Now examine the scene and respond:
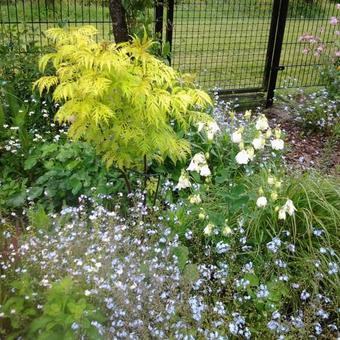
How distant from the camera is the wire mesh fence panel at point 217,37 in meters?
6.05

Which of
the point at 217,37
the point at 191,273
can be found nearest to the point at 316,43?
the point at 217,37

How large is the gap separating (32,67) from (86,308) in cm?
319

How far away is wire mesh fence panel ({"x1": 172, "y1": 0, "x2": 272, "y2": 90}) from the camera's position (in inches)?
238

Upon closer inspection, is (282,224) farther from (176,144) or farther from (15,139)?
(15,139)

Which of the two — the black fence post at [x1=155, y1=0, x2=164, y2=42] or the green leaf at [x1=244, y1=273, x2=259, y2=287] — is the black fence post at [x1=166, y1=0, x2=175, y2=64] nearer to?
the black fence post at [x1=155, y1=0, x2=164, y2=42]

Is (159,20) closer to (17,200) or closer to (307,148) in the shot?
(307,148)

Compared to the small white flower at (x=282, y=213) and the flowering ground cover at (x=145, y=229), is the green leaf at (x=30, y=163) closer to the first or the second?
the flowering ground cover at (x=145, y=229)

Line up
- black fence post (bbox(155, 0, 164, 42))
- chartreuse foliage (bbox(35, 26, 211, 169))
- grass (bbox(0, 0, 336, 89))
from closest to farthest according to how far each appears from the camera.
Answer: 1. chartreuse foliage (bbox(35, 26, 211, 169))
2. black fence post (bbox(155, 0, 164, 42))
3. grass (bbox(0, 0, 336, 89))

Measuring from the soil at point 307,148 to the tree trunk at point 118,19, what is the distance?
1.92 meters

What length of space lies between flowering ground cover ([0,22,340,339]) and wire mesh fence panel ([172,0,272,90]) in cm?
239

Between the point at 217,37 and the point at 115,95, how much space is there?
3.76 meters

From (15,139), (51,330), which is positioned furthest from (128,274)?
(15,139)

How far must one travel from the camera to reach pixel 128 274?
2.62 m

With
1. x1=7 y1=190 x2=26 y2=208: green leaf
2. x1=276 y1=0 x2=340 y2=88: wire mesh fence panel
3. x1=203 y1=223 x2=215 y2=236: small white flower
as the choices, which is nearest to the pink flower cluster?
x1=276 y1=0 x2=340 y2=88: wire mesh fence panel
